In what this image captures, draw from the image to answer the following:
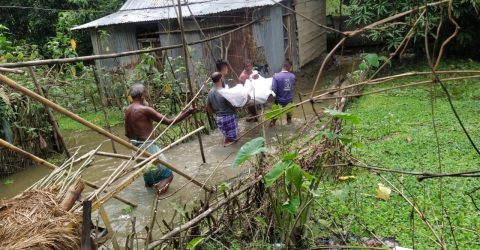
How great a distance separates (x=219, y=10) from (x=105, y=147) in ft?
15.8

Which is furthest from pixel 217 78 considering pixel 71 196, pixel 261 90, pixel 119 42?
pixel 119 42

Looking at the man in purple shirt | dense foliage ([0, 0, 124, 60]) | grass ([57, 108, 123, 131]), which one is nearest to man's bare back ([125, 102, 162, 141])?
the man in purple shirt

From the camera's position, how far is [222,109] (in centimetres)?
695

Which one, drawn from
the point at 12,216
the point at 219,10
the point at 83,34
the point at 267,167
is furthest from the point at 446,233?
the point at 83,34

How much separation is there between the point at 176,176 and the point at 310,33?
10.2 metres

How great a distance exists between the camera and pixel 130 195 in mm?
5594

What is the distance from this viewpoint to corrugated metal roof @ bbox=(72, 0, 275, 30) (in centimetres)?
1054

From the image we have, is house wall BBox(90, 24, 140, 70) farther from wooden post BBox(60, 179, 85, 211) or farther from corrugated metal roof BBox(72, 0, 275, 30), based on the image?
wooden post BBox(60, 179, 85, 211)

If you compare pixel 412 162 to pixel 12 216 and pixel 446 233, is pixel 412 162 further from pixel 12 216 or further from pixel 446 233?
pixel 12 216

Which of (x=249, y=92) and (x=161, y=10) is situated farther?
(x=161, y=10)

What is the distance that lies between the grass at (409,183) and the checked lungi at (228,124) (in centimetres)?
220

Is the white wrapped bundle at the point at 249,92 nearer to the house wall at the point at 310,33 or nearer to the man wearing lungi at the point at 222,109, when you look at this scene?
the man wearing lungi at the point at 222,109

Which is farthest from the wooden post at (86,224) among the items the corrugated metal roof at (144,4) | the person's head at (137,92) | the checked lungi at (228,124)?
the corrugated metal roof at (144,4)

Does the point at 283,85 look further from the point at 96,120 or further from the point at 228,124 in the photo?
the point at 96,120
